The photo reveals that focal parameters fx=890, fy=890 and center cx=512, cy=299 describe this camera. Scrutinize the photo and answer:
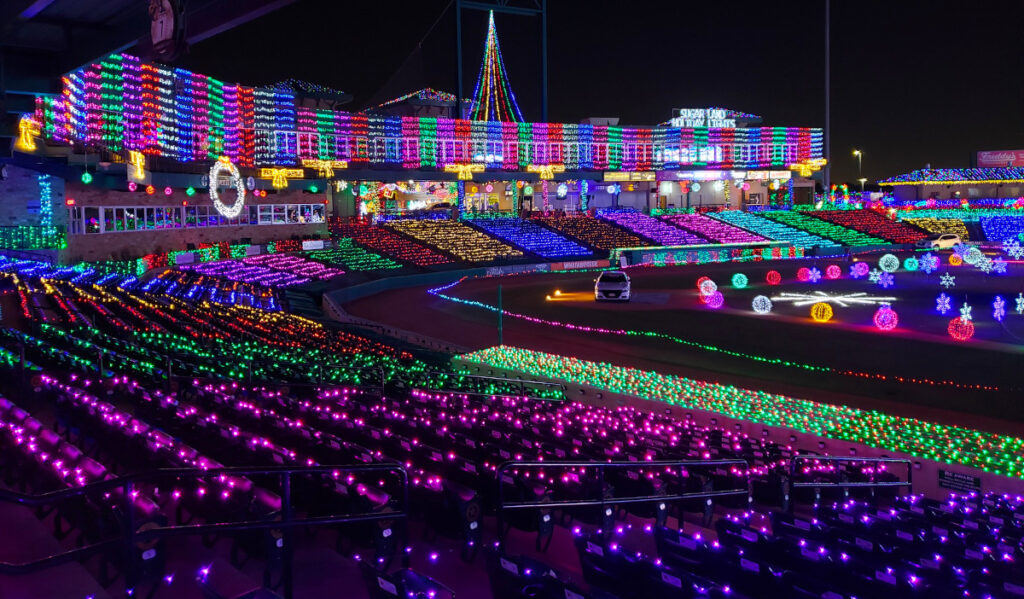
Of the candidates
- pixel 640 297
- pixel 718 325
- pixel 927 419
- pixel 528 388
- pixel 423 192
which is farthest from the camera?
pixel 423 192

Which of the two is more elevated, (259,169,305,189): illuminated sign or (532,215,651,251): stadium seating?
(259,169,305,189): illuminated sign

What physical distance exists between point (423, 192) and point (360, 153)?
15.7 m

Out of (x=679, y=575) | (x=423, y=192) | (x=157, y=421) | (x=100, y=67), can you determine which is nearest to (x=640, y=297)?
(x=100, y=67)

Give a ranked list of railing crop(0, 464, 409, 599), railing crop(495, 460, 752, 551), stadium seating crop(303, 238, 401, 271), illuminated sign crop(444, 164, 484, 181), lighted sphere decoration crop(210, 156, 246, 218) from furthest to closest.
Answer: illuminated sign crop(444, 164, 484, 181)
stadium seating crop(303, 238, 401, 271)
lighted sphere decoration crop(210, 156, 246, 218)
railing crop(495, 460, 752, 551)
railing crop(0, 464, 409, 599)

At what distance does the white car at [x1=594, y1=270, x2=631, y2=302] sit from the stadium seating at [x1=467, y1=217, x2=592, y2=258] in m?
23.9

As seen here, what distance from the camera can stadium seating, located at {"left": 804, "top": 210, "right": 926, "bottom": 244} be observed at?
7806cm

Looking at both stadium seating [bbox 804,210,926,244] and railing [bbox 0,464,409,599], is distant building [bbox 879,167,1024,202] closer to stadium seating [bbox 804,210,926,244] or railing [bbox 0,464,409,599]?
stadium seating [bbox 804,210,926,244]

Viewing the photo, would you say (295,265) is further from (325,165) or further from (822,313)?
(822,313)

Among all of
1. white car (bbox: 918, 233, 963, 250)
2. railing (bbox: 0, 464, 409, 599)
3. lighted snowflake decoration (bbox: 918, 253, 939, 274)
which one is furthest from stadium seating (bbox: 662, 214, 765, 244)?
railing (bbox: 0, 464, 409, 599)

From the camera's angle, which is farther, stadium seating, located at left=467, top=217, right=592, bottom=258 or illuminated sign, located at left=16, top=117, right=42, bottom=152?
stadium seating, located at left=467, top=217, right=592, bottom=258

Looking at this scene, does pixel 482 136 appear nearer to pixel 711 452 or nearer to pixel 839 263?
pixel 839 263

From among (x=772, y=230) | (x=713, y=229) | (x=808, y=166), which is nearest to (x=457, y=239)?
(x=713, y=229)

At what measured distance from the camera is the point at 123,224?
4388 cm

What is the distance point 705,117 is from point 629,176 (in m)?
15.8
